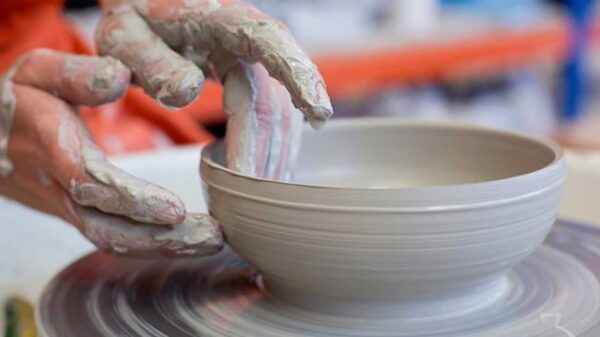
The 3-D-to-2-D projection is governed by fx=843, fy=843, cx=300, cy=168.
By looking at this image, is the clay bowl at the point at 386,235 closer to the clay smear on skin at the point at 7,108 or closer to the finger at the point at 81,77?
the finger at the point at 81,77

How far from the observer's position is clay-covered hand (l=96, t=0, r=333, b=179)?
2.37 ft

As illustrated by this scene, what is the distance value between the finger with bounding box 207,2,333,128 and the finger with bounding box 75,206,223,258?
147 millimetres

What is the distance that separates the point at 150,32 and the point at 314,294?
29cm

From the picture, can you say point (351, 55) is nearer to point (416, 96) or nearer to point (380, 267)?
point (416, 96)

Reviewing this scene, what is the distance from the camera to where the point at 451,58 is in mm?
2541

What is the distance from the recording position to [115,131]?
5.04 ft

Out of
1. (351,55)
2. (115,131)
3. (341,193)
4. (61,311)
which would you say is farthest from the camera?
(351,55)

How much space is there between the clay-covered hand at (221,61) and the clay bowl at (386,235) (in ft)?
0.19

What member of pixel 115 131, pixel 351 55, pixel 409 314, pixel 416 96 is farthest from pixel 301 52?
pixel 416 96

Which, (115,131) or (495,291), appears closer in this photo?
(495,291)

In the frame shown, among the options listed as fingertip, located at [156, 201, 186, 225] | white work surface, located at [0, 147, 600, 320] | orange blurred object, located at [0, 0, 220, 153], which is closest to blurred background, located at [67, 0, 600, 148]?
orange blurred object, located at [0, 0, 220, 153]

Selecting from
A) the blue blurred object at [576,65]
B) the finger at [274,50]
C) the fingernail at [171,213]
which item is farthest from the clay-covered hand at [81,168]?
the blue blurred object at [576,65]

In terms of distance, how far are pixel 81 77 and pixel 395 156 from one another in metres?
→ 0.36

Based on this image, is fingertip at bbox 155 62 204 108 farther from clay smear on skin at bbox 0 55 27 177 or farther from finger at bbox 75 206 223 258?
clay smear on skin at bbox 0 55 27 177
